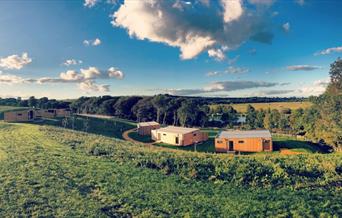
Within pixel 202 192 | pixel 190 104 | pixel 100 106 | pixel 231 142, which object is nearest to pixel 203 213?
pixel 202 192

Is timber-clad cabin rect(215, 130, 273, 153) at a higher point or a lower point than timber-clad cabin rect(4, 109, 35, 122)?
lower

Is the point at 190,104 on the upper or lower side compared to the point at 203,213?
upper

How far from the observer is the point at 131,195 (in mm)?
14398

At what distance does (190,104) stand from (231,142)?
30.3 metres

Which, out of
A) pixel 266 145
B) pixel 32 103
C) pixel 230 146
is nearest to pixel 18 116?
pixel 32 103

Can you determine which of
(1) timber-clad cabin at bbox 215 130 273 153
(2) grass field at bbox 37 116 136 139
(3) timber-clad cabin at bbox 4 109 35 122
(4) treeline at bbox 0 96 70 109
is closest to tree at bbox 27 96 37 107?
(4) treeline at bbox 0 96 70 109

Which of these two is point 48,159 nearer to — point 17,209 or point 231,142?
point 17,209

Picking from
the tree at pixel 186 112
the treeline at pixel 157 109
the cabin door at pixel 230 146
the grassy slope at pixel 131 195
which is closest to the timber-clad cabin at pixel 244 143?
the cabin door at pixel 230 146

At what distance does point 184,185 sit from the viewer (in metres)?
16.0

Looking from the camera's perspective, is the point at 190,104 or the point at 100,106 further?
the point at 100,106

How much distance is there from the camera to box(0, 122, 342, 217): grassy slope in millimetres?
12562

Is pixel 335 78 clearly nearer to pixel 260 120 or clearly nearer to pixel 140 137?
pixel 260 120

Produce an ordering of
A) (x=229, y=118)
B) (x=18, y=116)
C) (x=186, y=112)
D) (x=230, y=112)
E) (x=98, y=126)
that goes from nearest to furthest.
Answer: (x=18, y=116) → (x=98, y=126) → (x=186, y=112) → (x=229, y=118) → (x=230, y=112)

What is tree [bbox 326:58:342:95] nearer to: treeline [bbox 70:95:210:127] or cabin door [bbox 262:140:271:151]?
cabin door [bbox 262:140:271:151]
